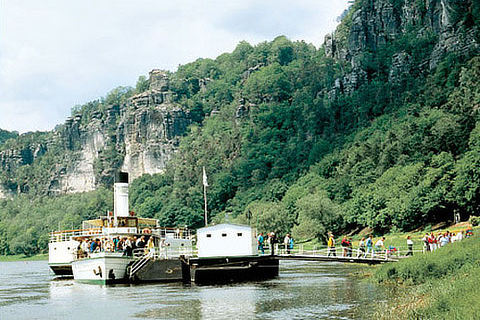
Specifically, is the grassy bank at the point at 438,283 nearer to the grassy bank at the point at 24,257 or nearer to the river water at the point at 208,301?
the river water at the point at 208,301

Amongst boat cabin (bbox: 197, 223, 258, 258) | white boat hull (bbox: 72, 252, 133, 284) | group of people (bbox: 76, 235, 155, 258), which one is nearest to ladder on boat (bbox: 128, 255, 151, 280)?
white boat hull (bbox: 72, 252, 133, 284)

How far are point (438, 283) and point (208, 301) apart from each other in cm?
1434

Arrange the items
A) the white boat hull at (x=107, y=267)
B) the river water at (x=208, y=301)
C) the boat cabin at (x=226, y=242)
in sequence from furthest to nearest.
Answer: the white boat hull at (x=107, y=267), the boat cabin at (x=226, y=242), the river water at (x=208, y=301)

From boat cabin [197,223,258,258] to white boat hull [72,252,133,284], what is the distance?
688cm

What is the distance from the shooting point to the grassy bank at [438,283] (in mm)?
23405

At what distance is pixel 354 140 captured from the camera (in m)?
160

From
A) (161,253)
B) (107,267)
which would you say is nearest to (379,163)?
(161,253)

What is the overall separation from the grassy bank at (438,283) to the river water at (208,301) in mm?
1673

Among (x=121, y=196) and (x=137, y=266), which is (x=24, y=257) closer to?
(x=121, y=196)

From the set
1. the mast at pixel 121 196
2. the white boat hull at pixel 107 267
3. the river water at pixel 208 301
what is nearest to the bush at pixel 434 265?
the river water at pixel 208 301

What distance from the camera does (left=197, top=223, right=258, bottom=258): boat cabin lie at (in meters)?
53.1

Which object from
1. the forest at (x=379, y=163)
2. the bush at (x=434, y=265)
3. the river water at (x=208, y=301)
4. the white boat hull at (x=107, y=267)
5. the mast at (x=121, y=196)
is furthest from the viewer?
the forest at (x=379, y=163)

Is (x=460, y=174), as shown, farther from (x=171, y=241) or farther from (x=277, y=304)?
(x=277, y=304)

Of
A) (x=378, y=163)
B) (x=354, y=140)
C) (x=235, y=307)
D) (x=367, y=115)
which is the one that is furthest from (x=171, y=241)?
(x=367, y=115)
